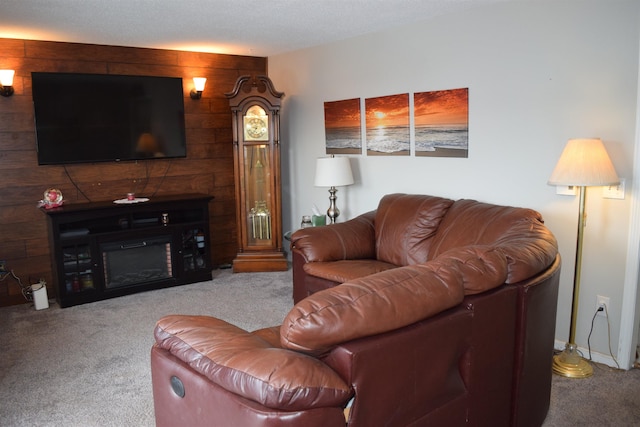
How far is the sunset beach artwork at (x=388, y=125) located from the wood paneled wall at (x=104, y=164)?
1.69m

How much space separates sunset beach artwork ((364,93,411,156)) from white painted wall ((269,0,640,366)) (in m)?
0.08

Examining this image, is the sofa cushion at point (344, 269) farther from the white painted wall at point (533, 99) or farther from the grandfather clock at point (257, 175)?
the grandfather clock at point (257, 175)

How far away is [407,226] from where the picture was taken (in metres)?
3.99

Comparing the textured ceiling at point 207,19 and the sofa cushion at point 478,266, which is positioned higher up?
the textured ceiling at point 207,19

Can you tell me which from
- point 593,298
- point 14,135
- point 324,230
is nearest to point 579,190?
point 593,298

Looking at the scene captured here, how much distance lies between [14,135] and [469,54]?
3723 mm

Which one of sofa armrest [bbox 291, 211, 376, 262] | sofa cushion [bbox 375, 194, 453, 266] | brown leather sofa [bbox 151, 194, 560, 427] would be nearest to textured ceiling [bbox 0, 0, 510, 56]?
sofa cushion [bbox 375, 194, 453, 266]

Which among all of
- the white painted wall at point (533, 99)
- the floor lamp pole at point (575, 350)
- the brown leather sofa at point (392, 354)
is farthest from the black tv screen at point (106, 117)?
the floor lamp pole at point (575, 350)

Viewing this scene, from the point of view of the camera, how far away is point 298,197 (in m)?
5.91

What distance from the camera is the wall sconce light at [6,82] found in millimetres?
4418

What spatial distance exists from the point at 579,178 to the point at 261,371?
7.29 feet

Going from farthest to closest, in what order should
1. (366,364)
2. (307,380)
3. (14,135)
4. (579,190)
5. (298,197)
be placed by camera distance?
1. (298,197)
2. (14,135)
3. (579,190)
4. (366,364)
5. (307,380)

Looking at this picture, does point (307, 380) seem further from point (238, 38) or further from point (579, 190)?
point (238, 38)

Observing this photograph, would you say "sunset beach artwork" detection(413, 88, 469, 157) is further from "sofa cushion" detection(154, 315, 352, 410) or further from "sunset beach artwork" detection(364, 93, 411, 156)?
"sofa cushion" detection(154, 315, 352, 410)
